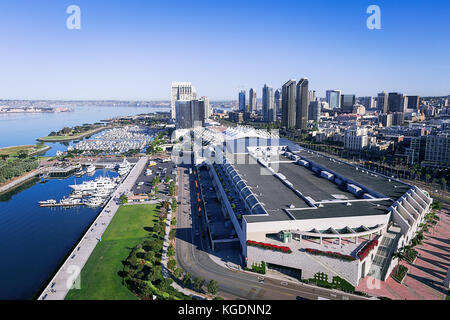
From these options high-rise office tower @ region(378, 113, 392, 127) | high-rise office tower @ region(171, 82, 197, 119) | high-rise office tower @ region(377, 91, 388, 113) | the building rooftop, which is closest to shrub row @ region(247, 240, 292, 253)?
the building rooftop

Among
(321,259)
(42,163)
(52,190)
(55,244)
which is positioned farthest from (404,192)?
(42,163)

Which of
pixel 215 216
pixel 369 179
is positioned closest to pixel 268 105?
pixel 369 179

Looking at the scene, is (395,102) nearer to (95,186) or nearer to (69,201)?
(95,186)

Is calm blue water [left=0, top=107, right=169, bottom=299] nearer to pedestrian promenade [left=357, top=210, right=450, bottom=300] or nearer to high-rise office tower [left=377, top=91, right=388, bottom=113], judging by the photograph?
pedestrian promenade [left=357, top=210, right=450, bottom=300]
